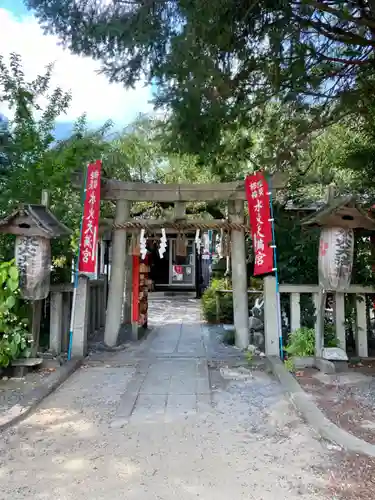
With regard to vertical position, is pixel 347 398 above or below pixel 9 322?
below

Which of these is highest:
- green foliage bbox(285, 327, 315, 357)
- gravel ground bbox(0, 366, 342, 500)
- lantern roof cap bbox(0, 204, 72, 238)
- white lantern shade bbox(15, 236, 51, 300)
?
lantern roof cap bbox(0, 204, 72, 238)

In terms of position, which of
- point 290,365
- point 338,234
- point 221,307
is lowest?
point 290,365

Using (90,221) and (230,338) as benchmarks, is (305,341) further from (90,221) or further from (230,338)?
(90,221)

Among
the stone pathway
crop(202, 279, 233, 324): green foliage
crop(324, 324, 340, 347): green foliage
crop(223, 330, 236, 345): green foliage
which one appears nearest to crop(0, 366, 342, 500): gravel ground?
the stone pathway

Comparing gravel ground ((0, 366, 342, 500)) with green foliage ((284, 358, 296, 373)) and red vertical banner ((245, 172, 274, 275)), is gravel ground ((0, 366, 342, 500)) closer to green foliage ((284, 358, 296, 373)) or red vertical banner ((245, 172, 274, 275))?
green foliage ((284, 358, 296, 373))

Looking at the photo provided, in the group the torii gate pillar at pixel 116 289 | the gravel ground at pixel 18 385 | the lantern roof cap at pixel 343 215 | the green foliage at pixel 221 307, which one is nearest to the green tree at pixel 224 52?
the lantern roof cap at pixel 343 215

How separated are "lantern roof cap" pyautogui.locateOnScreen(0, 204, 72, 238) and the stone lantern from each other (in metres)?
3.83

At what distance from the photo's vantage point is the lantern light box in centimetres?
627

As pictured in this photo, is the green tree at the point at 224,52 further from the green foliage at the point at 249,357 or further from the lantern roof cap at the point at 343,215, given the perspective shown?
the green foliage at the point at 249,357

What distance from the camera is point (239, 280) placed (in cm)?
805

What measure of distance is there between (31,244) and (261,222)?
148 inches

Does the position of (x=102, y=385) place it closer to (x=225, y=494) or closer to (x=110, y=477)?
(x=110, y=477)

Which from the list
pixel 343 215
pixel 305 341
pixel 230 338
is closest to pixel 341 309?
pixel 305 341

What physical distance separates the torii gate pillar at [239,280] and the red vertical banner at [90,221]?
2.50 meters
